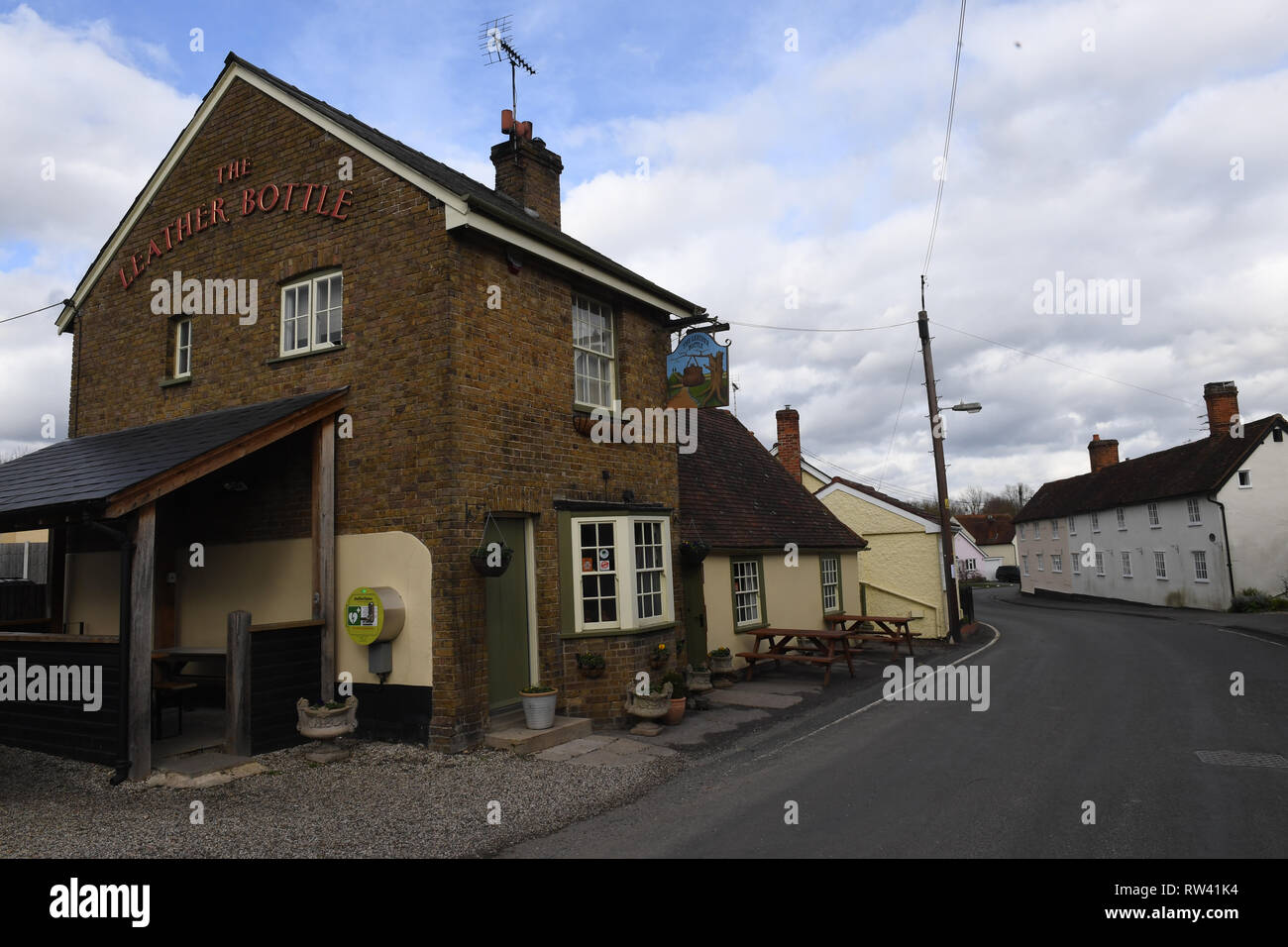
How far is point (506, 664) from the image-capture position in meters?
10.0

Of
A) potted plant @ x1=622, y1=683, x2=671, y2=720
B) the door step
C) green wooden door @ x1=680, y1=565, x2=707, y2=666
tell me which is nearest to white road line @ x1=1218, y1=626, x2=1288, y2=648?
green wooden door @ x1=680, y1=565, x2=707, y2=666

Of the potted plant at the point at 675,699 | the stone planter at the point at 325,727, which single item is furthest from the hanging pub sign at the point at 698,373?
the stone planter at the point at 325,727

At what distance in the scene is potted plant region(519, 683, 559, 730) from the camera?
31.2 ft

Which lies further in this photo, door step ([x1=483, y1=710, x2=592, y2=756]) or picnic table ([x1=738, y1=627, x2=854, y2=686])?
picnic table ([x1=738, y1=627, x2=854, y2=686])

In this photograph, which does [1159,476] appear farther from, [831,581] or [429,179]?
[429,179]

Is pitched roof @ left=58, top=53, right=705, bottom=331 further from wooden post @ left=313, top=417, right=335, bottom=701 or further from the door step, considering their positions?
the door step

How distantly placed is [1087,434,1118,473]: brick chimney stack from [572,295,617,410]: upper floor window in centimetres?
4045

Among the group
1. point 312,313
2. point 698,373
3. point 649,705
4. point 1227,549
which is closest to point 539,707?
point 649,705

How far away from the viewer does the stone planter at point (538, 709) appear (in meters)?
9.52

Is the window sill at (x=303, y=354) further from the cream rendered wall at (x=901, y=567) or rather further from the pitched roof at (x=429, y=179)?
the cream rendered wall at (x=901, y=567)

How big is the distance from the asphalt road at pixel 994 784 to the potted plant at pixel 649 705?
Result: 118cm
